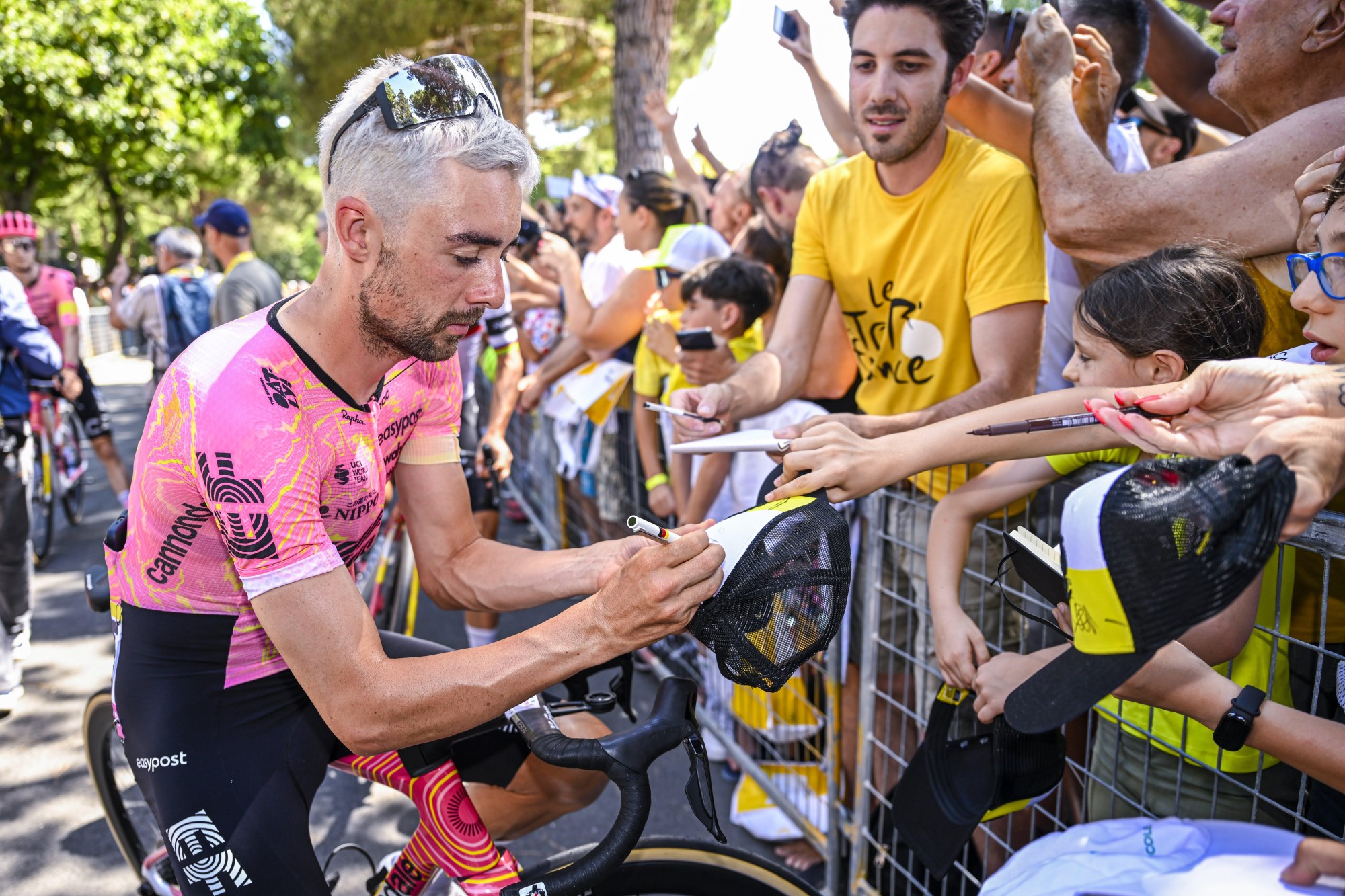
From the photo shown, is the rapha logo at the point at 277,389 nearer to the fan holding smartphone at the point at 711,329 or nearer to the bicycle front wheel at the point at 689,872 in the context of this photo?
the bicycle front wheel at the point at 689,872

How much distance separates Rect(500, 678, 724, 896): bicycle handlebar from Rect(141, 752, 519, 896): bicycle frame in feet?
0.81

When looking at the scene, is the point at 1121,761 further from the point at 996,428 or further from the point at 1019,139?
the point at 1019,139

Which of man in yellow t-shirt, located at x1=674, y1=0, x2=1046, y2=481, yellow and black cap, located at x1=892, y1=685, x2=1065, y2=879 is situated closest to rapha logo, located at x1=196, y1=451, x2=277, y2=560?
man in yellow t-shirt, located at x1=674, y1=0, x2=1046, y2=481

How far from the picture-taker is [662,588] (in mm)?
1445

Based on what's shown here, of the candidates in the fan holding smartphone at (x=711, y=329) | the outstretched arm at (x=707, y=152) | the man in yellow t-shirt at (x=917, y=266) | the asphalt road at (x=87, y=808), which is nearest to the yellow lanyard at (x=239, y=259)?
the asphalt road at (x=87, y=808)

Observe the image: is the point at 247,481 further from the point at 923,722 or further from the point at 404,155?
the point at 923,722

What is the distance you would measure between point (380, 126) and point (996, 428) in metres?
1.27

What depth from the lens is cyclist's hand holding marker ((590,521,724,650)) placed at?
1.45 m

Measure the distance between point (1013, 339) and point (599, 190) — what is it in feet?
13.5

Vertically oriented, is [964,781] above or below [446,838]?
above

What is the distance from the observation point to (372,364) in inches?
71.6

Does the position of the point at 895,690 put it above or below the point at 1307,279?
below

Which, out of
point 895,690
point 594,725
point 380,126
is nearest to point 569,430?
point 895,690

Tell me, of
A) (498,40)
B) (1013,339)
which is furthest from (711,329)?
(498,40)
